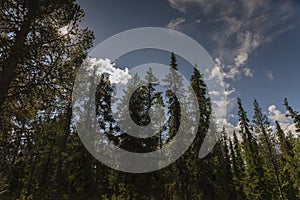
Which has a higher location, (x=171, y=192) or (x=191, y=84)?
(x=191, y=84)

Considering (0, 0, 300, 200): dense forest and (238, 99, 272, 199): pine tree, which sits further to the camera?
(238, 99, 272, 199): pine tree

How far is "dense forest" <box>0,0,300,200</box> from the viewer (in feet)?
25.2

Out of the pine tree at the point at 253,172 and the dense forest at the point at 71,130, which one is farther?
the pine tree at the point at 253,172

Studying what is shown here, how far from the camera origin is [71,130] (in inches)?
760

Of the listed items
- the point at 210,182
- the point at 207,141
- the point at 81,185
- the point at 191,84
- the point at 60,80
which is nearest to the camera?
the point at 60,80

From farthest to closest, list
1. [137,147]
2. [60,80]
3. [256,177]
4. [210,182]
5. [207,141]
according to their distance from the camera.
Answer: [256,177] → [207,141] → [210,182] → [137,147] → [60,80]

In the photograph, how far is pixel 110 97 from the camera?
893 inches

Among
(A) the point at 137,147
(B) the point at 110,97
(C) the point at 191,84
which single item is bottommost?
(A) the point at 137,147

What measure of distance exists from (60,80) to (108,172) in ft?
48.0

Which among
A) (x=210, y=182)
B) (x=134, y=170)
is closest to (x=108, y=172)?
(x=134, y=170)

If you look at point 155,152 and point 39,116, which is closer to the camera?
point 39,116

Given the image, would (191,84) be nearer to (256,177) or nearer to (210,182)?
(210,182)

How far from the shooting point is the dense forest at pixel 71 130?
7.69 m

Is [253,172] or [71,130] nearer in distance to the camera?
[71,130]
